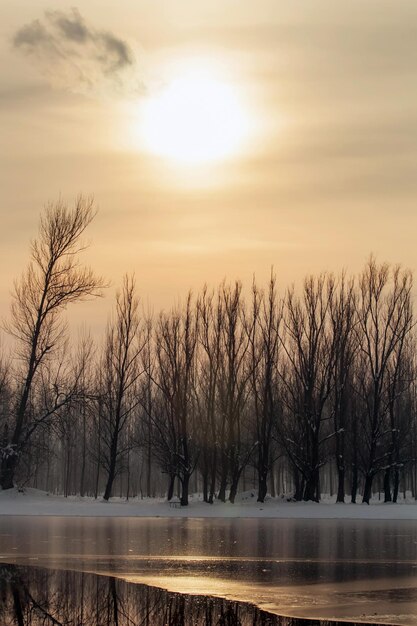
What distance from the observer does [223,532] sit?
2448 centimetres

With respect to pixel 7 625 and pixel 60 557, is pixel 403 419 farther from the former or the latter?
pixel 7 625

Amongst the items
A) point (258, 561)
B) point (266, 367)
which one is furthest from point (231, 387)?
point (258, 561)

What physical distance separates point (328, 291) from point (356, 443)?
1030 centimetres

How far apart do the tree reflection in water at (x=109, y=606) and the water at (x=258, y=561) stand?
0.50m

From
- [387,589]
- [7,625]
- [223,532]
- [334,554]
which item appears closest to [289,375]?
[223,532]

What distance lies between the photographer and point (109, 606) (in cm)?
1066

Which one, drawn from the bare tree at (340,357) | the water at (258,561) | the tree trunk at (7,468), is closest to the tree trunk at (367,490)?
the bare tree at (340,357)

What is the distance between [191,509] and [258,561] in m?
23.5

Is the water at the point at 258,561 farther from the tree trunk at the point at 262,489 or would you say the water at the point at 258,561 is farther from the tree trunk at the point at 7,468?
the tree trunk at the point at 262,489

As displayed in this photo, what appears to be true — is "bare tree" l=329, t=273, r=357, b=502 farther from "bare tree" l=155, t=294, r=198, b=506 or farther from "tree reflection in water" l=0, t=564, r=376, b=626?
"tree reflection in water" l=0, t=564, r=376, b=626

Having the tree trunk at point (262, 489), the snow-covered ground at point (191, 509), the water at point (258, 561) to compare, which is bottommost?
the water at point (258, 561)

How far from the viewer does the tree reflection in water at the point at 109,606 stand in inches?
380

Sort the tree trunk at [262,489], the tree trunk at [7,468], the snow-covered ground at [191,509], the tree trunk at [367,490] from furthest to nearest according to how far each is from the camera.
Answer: the tree trunk at [367,490] < the tree trunk at [262,489] < the tree trunk at [7,468] < the snow-covered ground at [191,509]

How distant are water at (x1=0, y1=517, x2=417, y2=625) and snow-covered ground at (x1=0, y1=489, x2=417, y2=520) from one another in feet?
31.1
